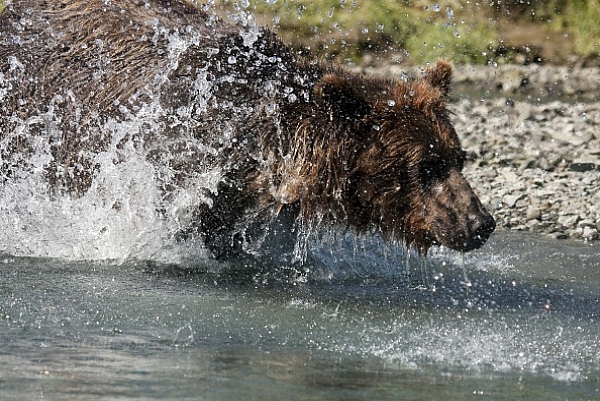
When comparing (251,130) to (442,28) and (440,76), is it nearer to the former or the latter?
(440,76)

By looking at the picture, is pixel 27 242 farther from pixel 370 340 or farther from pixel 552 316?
pixel 552 316

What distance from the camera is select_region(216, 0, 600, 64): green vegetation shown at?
19.5 m

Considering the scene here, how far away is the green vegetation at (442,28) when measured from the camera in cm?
1952

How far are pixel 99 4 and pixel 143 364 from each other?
13.1 feet

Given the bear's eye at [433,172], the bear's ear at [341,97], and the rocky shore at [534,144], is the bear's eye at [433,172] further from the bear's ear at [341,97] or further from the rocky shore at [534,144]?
the rocky shore at [534,144]

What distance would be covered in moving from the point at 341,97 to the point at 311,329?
5.80 feet

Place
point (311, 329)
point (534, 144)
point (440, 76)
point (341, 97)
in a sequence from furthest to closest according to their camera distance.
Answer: point (534, 144) → point (440, 76) → point (341, 97) → point (311, 329)

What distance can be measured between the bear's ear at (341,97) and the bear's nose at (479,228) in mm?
1040

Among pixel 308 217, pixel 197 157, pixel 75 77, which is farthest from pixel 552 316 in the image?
pixel 75 77

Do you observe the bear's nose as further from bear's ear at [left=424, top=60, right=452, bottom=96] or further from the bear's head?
bear's ear at [left=424, top=60, right=452, bottom=96]

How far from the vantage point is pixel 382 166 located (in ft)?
24.8

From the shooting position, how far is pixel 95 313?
651cm

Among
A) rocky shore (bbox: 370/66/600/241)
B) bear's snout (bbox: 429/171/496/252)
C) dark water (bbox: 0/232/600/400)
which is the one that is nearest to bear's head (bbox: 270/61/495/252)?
bear's snout (bbox: 429/171/496/252)

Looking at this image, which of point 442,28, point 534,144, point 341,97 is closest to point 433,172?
point 341,97
